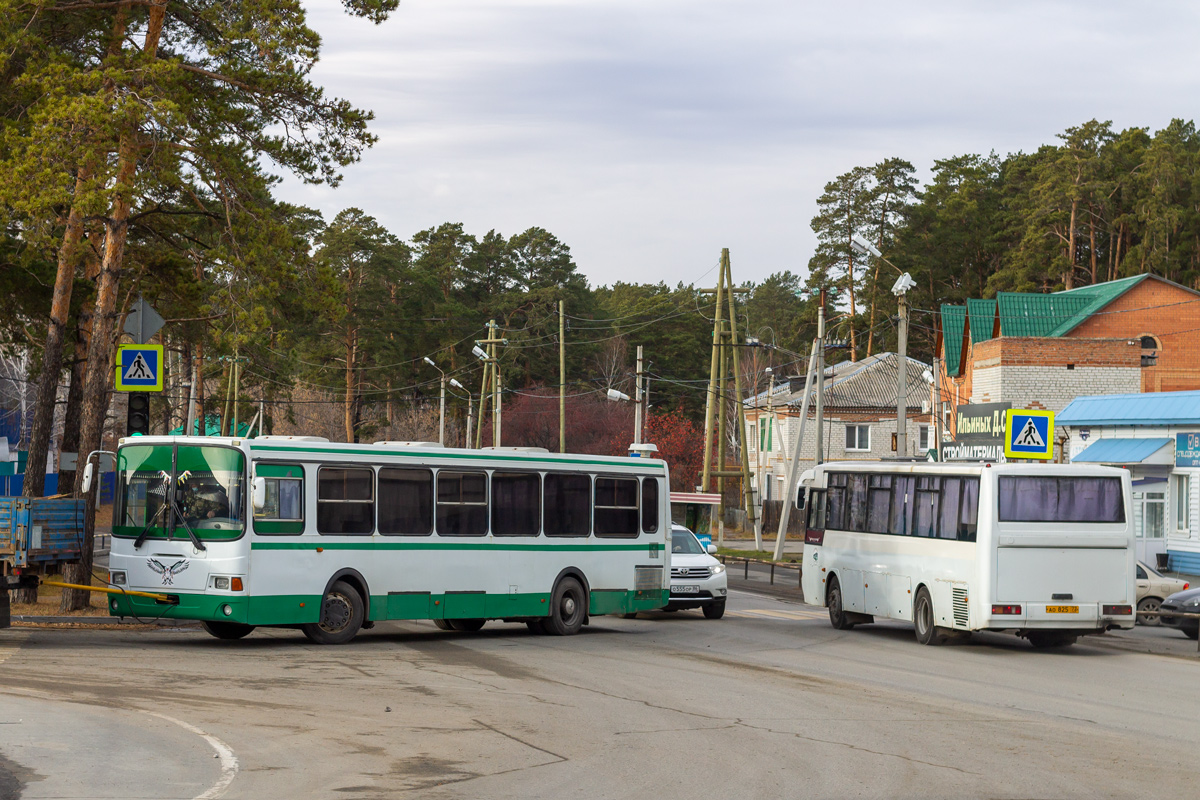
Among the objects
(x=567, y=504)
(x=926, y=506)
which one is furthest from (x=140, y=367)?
(x=926, y=506)

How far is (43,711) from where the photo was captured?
1134 centimetres

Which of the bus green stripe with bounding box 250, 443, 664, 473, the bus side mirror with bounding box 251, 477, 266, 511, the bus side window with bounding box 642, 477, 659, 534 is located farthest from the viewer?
the bus side window with bounding box 642, 477, 659, 534

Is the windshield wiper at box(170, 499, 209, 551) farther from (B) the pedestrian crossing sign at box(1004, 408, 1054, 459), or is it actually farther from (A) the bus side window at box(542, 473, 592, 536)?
(B) the pedestrian crossing sign at box(1004, 408, 1054, 459)

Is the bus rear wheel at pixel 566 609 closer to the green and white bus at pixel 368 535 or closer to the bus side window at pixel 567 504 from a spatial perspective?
the green and white bus at pixel 368 535

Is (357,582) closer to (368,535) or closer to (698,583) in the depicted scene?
(368,535)

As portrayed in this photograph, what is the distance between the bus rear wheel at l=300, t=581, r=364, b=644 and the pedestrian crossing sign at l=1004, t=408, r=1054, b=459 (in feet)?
53.9

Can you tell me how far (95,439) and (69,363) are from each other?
569 cm

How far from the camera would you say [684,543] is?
2672 cm

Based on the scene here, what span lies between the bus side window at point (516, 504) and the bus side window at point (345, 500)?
2264mm

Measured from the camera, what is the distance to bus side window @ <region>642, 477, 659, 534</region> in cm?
2292

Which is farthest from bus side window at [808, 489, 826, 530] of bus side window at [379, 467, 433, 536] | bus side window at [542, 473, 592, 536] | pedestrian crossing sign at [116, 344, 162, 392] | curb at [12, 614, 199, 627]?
pedestrian crossing sign at [116, 344, 162, 392]

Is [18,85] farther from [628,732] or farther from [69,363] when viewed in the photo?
[628,732]

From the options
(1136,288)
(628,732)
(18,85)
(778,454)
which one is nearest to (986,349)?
(1136,288)

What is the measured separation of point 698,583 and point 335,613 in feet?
29.3
